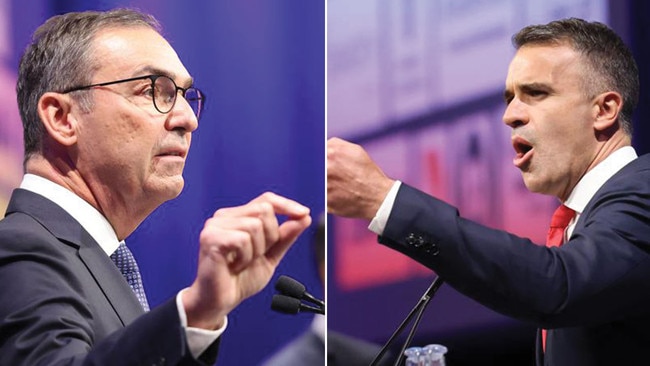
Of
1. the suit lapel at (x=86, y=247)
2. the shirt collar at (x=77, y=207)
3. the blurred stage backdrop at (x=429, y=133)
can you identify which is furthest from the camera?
the blurred stage backdrop at (x=429, y=133)

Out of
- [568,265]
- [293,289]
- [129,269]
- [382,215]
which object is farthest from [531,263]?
[129,269]

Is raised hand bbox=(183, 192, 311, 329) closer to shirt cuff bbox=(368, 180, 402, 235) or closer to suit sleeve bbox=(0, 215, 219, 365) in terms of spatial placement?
suit sleeve bbox=(0, 215, 219, 365)

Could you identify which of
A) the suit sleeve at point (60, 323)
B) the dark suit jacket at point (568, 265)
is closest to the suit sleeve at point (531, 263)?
the dark suit jacket at point (568, 265)

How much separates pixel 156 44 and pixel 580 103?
1.24 m

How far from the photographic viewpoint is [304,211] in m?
1.48

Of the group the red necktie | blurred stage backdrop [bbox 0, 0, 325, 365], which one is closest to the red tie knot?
the red necktie

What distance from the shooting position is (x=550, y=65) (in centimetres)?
264

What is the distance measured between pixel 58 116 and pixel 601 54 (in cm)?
158

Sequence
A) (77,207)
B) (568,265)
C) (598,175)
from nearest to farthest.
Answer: (568,265) < (77,207) < (598,175)

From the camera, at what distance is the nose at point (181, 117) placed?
2.26 meters

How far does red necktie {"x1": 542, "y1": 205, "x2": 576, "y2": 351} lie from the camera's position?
8.54 ft

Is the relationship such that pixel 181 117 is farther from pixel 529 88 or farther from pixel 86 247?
pixel 529 88

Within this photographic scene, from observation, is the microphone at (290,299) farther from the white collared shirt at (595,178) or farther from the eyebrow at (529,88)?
the eyebrow at (529,88)

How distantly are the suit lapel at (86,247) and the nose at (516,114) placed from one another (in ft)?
4.27
